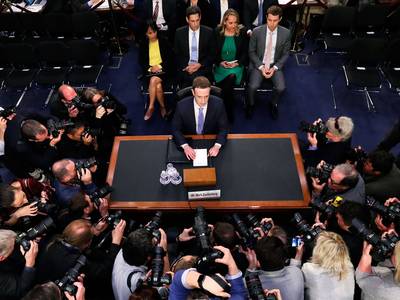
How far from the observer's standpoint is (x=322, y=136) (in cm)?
413

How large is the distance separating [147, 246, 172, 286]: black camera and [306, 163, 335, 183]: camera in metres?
1.72

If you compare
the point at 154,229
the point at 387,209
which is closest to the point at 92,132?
the point at 154,229

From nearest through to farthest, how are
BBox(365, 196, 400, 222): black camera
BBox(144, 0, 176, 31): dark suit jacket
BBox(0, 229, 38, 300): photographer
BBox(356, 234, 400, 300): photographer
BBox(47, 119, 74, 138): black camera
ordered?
BBox(356, 234, 400, 300): photographer
BBox(0, 229, 38, 300): photographer
BBox(365, 196, 400, 222): black camera
BBox(47, 119, 74, 138): black camera
BBox(144, 0, 176, 31): dark suit jacket

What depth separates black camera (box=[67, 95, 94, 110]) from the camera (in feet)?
14.9

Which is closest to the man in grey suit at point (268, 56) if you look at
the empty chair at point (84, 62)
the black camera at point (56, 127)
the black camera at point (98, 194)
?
the empty chair at point (84, 62)

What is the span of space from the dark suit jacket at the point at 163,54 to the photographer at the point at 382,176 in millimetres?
3102

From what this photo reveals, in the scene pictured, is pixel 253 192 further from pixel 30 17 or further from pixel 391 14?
pixel 30 17

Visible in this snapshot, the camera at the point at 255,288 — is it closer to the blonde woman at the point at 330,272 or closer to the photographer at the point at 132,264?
the blonde woman at the point at 330,272

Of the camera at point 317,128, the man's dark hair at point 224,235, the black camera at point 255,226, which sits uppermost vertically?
the camera at point 317,128

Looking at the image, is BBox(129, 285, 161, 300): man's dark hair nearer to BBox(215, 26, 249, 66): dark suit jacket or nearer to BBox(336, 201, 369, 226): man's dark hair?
BBox(336, 201, 369, 226): man's dark hair

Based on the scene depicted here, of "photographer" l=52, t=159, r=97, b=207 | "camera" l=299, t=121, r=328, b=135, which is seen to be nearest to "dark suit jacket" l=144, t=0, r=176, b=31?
"camera" l=299, t=121, r=328, b=135

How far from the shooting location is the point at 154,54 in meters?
5.53

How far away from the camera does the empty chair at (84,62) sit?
5652 millimetres

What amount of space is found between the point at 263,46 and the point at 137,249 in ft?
12.1
